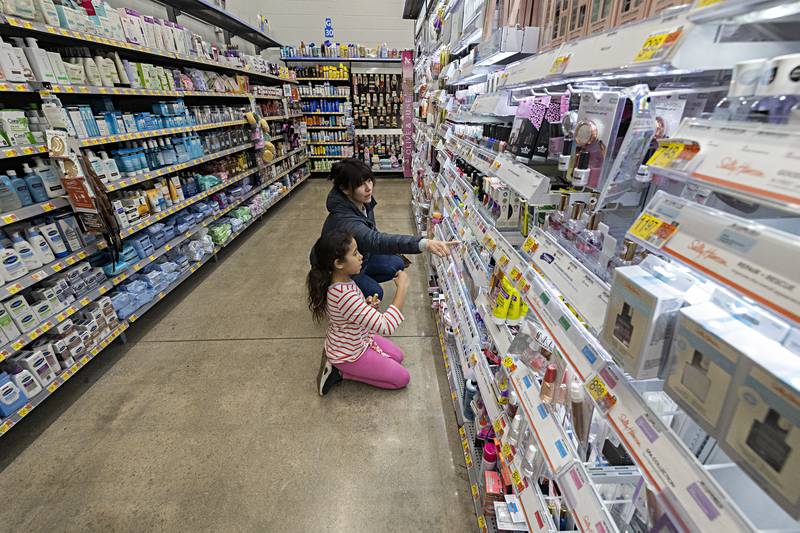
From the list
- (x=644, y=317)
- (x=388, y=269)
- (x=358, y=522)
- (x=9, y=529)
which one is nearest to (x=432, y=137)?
(x=388, y=269)

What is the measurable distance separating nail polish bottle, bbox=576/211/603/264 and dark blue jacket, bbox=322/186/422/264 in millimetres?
1388

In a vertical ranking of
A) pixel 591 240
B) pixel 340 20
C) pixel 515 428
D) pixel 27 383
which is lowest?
pixel 27 383

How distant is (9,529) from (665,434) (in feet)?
9.11

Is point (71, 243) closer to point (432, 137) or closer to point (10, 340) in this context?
point (10, 340)

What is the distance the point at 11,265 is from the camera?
2184 mm

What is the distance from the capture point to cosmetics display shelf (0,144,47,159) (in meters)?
2.10

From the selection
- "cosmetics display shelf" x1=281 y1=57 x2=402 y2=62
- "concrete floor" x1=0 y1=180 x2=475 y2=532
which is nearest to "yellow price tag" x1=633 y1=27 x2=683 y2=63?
"concrete floor" x1=0 y1=180 x2=475 y2=532

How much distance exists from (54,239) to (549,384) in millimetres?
3116

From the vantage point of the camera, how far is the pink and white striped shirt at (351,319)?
2.15 metres

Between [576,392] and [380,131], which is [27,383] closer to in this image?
[576,392]

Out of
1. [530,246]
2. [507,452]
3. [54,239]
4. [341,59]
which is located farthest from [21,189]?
[341,59]

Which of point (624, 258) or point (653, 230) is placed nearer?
point (653, 230)

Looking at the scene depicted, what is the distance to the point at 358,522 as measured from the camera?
5.87 feet

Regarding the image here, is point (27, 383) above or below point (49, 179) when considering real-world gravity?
below
